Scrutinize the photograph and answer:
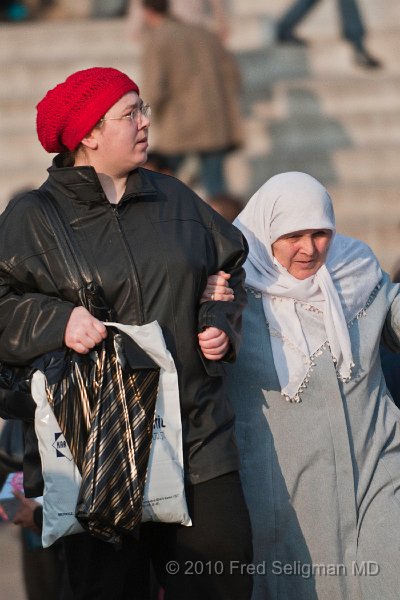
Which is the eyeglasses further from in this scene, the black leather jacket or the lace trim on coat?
the lace trim on coat

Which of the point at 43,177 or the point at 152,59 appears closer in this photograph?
the point at 152,59

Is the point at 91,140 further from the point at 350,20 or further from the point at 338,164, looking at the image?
the point at 350,20

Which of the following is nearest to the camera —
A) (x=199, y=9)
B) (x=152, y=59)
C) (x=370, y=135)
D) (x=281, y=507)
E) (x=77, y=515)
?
(x=77, y=515)

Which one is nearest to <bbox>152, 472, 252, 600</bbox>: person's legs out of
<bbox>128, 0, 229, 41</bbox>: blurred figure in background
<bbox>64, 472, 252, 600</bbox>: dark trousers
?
<bbox>64, 472, 252, 600</bbox>: dark trousers

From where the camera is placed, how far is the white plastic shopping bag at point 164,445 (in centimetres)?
369

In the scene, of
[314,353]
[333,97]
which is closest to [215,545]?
[314,353]

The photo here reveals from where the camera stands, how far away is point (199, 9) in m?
10.8

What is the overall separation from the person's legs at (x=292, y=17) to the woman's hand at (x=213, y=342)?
9.35 meters

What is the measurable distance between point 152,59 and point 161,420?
552 cm

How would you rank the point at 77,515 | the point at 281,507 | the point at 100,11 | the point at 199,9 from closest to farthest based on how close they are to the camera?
the point at 77,515, the point at 281,507, the point at 199,9, the point at 100,11

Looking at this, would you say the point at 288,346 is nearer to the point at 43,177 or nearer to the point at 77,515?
the point at 77,515

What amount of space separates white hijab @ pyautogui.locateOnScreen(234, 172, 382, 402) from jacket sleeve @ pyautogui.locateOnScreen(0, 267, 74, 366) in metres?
0.92

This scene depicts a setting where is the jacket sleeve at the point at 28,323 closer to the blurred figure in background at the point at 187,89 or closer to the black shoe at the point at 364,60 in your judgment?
the blurred figure in background at the point at 187,89

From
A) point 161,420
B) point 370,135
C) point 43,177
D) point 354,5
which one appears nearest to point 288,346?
point 161,420
